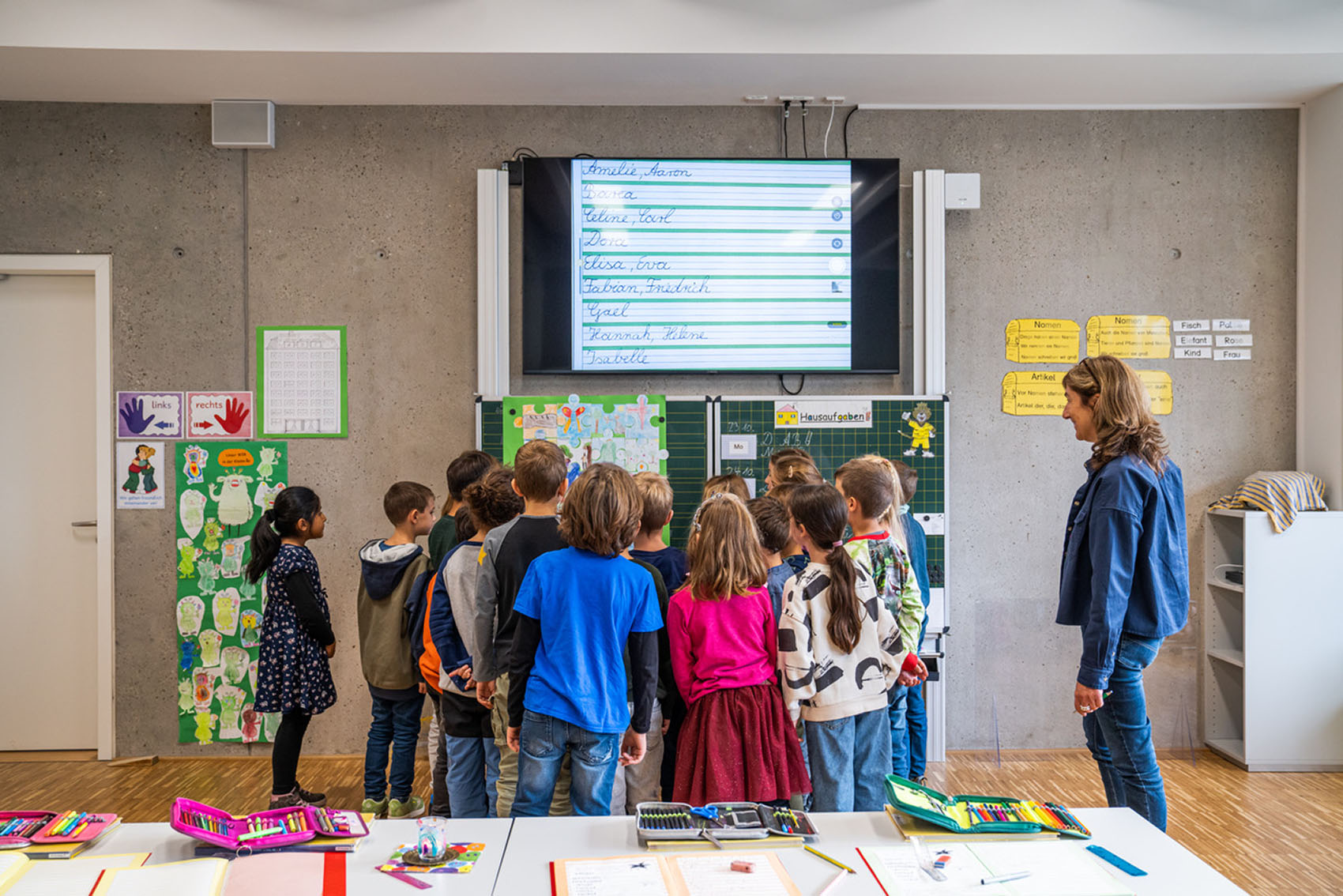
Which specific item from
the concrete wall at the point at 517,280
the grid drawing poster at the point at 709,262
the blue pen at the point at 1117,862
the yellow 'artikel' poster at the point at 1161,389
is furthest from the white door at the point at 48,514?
the yellow 'artikel' poster at the point at 1161,389

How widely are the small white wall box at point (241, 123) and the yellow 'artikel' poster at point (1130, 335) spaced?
378 cm

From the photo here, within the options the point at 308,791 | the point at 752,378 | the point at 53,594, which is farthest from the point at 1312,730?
the point at 53,594

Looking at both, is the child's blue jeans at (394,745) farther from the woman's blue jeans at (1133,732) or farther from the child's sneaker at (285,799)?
the woman's blue jeans at (1133,732)

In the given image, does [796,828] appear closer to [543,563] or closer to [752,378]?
[543,563]

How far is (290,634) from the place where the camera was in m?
3.24

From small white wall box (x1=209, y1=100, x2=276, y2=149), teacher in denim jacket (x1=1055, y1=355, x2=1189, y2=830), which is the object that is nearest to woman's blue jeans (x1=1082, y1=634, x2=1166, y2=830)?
teacher in denim jacket (x1=1055, y1=355, x2=1189, y2=830)

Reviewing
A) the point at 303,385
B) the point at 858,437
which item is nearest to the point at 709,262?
the point at 858,437

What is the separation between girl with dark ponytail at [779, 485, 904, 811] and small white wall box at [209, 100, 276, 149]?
2980mm

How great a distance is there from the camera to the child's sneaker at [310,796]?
333 cm

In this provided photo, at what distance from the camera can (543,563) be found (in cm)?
217

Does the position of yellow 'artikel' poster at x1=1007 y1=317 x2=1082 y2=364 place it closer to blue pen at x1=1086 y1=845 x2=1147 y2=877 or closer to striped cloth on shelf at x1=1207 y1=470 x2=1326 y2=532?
striped cloth on shelf at x1=1207 y1=470 x2=1326 y2=532

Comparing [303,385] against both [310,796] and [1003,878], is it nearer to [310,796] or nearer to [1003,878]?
[310,796]

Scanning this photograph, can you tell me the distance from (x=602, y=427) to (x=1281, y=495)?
2.94m

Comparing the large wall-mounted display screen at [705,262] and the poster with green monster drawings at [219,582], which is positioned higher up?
the large wall-mounted display screen at [705,262]
